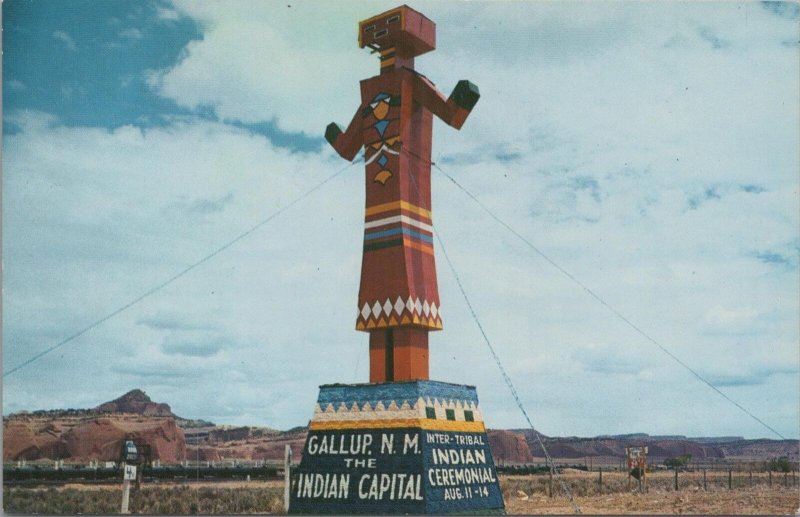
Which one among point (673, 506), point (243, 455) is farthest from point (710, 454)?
point (673, 506)

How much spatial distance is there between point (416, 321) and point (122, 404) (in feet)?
209

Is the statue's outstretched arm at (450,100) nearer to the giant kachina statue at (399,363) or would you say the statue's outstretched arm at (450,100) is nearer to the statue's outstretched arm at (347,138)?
the giant kachina statue at (399,363)

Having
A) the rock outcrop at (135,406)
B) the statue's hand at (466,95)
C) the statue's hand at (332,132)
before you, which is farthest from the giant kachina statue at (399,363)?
the rock outcrop at (135,406)

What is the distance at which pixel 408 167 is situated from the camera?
17.4 metres

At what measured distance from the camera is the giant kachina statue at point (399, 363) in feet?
52.1

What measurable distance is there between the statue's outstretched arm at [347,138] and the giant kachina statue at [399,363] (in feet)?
0.31

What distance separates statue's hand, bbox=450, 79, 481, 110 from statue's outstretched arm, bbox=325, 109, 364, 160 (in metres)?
2.48

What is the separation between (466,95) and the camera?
54.9ft

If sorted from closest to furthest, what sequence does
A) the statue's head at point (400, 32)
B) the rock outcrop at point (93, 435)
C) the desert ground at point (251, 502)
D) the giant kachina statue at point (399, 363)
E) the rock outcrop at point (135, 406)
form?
1. the giant kachina statue at point (399, 363)
2. the statue's head at point (400, 32)
3. the desert ground at point (251, 502)
4. the rock outcrop at point (93, 435)
5. the rock outcrop at point (135, 406)

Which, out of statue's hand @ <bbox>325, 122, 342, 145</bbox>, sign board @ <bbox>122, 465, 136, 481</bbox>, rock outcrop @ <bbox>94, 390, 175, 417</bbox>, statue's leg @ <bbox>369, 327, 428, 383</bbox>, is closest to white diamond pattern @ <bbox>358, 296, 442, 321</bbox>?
statue's leg @ <bbox>369, 327, 428, 383</bbox>

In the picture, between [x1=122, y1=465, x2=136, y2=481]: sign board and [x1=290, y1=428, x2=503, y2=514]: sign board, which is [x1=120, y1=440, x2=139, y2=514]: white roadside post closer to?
[x1=122, y1=465, x2=136, y2=481]: sign board

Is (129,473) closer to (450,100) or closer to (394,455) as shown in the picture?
(394,455)

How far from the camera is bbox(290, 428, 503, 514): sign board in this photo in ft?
50.9

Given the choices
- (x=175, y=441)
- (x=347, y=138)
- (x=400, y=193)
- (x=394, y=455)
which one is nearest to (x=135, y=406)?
(x=175, y=441)
